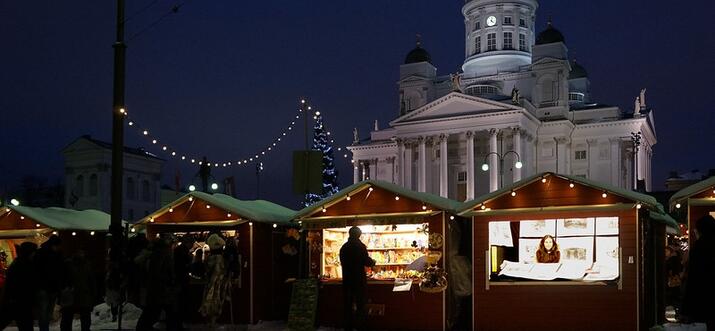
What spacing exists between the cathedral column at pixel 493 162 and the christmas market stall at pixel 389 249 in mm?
38950

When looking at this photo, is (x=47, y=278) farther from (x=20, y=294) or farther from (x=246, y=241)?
(x=246, y=241)

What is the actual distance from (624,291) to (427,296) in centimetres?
364

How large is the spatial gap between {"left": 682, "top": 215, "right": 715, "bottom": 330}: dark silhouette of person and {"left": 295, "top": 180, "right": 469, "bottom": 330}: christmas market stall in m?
6.60

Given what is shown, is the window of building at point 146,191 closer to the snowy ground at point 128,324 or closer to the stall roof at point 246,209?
the snowy ground at point 128,324

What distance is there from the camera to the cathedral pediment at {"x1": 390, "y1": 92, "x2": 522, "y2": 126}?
54750mm

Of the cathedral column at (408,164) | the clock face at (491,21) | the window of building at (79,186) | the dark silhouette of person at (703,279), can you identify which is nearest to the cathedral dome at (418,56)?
→ the clock face at (491,21)

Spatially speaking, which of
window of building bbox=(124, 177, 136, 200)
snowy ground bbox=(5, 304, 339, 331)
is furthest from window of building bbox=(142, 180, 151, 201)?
snowy ground bbox=(5, 304, 339, 331)

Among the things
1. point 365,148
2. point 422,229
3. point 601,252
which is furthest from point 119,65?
point 365,148

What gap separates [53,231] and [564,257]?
12.4 meters

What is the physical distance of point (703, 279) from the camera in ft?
28.7

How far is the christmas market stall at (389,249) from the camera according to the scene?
50.1 feet

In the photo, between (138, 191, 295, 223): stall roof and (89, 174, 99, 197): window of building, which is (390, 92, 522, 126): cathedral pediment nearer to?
(89, 174, 99, 197): window of building

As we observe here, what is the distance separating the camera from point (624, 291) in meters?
13.9

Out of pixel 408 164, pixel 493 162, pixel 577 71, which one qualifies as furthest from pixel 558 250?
pixel 577 71
